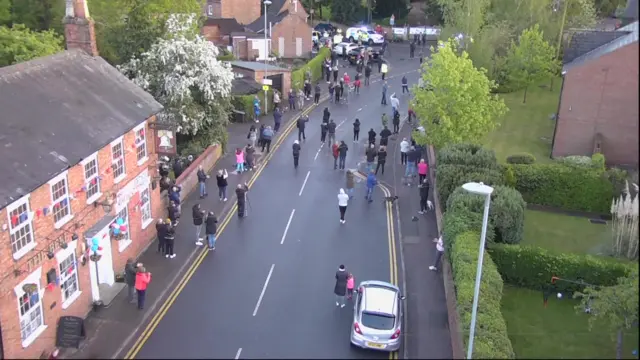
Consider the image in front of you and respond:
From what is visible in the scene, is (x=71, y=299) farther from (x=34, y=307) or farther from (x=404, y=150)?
(x=404, y=150)

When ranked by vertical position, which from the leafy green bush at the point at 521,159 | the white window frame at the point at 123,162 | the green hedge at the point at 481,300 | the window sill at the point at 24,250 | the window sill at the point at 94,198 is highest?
the white window frame at the point at 123,162

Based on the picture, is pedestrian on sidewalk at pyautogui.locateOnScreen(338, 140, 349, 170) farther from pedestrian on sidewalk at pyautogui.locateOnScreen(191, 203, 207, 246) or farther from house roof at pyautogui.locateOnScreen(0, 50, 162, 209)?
house roof at pyautogui.locateOnScreen(0, 50, 162, 209)

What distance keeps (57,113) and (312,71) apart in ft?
96.1

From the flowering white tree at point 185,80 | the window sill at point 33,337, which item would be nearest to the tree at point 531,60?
the flowering white tree at point 185,80

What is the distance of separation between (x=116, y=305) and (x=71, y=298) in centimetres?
165

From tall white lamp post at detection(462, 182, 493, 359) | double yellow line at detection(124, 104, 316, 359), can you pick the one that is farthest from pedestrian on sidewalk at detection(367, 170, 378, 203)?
tall white lamp post at detection(462, 182, 493, 359)

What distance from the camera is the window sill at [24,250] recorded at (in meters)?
16.1

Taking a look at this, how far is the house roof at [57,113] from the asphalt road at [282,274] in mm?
5419

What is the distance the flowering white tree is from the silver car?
1607 cm

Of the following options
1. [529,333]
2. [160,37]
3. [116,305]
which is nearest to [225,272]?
[116,305]

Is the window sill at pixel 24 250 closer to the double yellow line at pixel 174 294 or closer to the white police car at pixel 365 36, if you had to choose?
the double yellow line at pixel 174 294

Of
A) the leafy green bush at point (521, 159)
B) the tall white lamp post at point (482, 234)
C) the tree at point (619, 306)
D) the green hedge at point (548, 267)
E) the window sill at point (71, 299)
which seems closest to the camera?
the tall white lamp post at point (482, 234)

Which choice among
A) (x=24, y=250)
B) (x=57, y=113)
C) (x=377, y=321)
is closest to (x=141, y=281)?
(x=24, y=250)

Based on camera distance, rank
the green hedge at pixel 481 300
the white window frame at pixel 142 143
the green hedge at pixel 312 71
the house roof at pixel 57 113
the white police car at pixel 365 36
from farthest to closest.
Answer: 1. the white police car at pixel 365 36
2. the green hedge at pixel 312 71
3. the white window frame at pixel 142 143
4. the house roof at pixel 57 113
5. the green hedge at pixel 481 300
